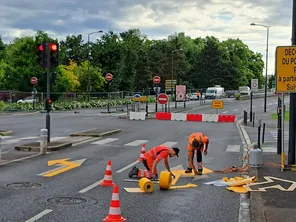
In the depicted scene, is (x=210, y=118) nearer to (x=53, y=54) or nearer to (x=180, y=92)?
(x=180, y=92)

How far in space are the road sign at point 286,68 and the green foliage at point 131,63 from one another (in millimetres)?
33606

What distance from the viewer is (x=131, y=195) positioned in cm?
1028

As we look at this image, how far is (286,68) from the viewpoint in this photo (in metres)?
13.4

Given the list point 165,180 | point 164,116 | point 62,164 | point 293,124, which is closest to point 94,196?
point 165,180

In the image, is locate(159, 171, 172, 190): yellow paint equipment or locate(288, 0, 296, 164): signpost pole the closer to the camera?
locate(159, 171, 172, 190): yellow paint equipment

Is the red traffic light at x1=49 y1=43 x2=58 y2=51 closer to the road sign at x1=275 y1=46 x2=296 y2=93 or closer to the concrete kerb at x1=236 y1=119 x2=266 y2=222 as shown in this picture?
the road sign at x1=275 y1=46 x2=296 y2=93

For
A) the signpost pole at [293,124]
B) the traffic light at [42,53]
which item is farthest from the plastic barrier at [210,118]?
the signpost pole at [293,124]

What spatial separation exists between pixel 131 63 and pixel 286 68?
74447 mm

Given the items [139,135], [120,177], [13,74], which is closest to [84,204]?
[120,177]

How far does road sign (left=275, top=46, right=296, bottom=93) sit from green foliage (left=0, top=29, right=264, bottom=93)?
33.6 metres

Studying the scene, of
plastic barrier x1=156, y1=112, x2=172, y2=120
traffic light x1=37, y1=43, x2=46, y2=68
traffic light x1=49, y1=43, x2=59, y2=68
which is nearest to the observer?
traffic light x1=37, y1=43, x2=46, y2=68

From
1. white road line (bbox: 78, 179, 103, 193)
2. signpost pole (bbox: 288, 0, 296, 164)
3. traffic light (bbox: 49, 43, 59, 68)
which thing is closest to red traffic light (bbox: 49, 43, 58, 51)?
traffic light (bbox: 49, 43, 59, 68)

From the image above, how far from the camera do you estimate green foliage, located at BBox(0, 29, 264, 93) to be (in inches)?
2450

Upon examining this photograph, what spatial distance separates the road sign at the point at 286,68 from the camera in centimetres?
1334
